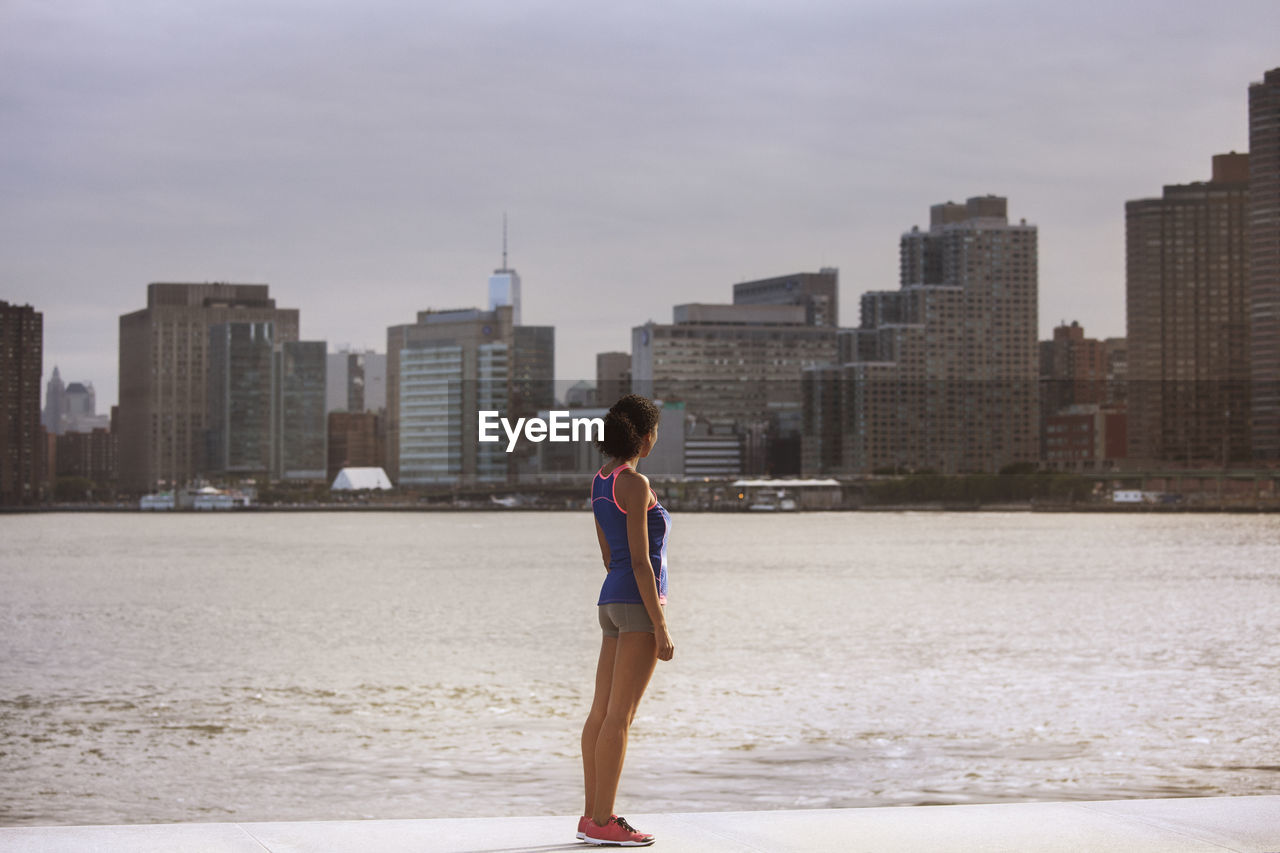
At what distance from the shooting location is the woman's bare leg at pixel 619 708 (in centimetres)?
729

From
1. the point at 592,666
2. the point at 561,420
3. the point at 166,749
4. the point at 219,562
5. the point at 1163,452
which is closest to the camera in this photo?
the point at 561,420

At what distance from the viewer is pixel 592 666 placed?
1187 inches

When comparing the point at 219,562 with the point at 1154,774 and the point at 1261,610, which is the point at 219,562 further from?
the point at 1154,774

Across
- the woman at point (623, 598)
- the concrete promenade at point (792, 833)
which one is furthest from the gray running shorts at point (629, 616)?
the concrete promenade at point (792, 833)

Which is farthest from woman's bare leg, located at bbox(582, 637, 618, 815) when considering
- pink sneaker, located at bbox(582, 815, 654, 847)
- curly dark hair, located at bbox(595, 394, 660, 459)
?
curly dark hair, located at bbox(595, 394, 660, 459)

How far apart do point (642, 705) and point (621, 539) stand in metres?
15.7

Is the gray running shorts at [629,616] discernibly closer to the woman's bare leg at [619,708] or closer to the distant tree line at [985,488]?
the woman's bare leg at [619,708]

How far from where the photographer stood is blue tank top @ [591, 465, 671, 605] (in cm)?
720

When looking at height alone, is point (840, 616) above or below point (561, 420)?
below

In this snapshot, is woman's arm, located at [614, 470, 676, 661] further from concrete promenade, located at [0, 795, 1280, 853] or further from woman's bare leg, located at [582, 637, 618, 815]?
concrete promenade, located at [0, 795, 1280, 853]

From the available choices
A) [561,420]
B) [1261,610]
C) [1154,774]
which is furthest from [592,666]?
[1261,610]

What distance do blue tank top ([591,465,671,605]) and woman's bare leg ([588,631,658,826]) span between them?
20 centimetres

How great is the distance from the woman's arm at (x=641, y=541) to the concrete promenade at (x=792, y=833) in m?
1.03

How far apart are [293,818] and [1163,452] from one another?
556ft
